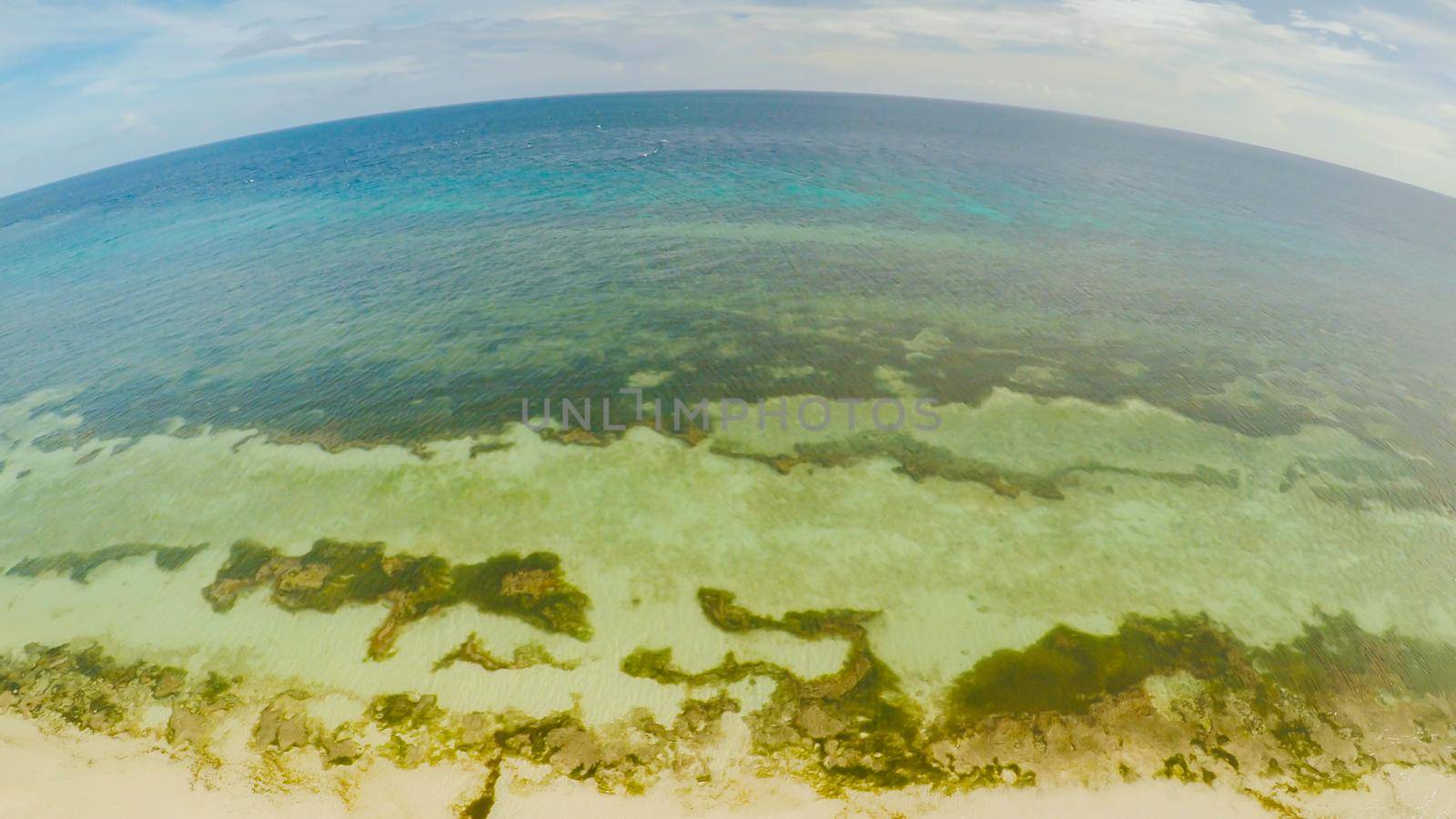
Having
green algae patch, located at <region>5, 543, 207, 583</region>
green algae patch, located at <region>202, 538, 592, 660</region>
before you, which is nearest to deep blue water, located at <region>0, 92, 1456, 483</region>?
green algae patch, located at <region>5, 543, 207, 583</region>

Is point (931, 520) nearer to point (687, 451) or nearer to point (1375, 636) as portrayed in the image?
point (687, 451)

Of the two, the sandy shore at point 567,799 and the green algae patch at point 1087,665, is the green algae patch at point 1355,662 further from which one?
the sandy shore at point 567,799

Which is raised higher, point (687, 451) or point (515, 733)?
point (687, 451)

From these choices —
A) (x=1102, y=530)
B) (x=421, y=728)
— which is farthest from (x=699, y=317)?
(x=421, y=728)

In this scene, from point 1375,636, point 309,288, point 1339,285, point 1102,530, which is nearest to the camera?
point 1375,636

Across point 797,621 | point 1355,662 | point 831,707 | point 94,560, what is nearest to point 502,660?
point 797,621

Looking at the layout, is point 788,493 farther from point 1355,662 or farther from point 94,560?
point 94,560
